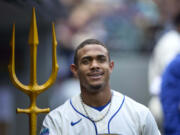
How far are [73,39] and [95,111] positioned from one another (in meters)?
6.50

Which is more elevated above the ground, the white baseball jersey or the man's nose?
the man's nose

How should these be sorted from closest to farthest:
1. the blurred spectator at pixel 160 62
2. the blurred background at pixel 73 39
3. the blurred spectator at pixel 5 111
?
the blurred background at pixel 73 39
the blurred spectator at pixel 160 62
the blurred spectator at pixel 5 111

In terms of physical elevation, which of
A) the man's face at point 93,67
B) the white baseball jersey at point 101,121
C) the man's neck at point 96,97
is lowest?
the white baseball jersey at point 101,121

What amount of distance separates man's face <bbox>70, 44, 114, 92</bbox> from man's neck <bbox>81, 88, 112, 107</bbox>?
0.14 feet

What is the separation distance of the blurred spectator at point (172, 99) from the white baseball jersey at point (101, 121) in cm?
128

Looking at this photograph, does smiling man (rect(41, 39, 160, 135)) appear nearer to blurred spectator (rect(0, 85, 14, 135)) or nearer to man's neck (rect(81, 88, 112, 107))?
man's neck (rect(81, 88, 112, 107))

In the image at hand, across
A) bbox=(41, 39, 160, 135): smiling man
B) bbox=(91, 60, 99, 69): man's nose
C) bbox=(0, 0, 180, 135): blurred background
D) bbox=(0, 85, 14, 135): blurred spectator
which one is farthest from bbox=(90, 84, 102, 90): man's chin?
bbox=(0, 85, 14, 135): blurred spectator

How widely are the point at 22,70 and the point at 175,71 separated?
110 inches

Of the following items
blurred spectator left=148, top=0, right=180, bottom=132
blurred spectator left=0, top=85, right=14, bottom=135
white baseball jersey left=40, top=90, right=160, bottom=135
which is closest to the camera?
white baseball jersey left=40, top=90, right=160, bottom=135

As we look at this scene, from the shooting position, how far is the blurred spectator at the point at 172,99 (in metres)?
4.57

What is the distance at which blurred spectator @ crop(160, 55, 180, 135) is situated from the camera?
457 centimetres

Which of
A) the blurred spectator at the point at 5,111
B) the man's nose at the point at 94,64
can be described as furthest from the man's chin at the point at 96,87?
the blurred spectator at the point at 5,111

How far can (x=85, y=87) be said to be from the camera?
10.8 feet

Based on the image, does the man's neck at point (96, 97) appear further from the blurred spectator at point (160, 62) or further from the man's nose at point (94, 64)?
the blurred spectator at point (160, 62)
